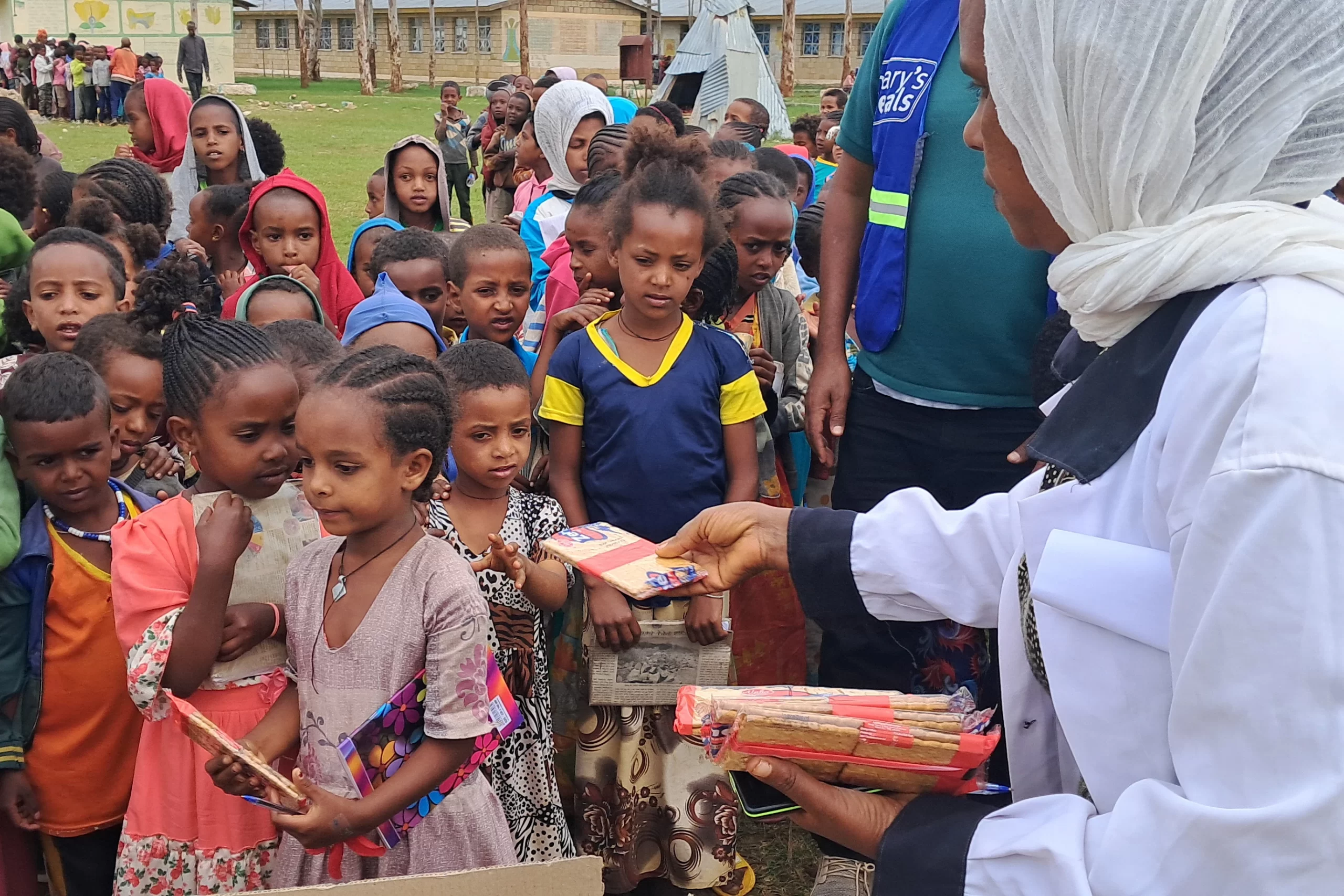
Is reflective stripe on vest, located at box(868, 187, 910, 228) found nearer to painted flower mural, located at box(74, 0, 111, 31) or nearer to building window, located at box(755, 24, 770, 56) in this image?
painted flower mural, located at box(74, 0, 111, 31)

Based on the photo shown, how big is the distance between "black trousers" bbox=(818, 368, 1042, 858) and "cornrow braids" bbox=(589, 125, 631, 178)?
2.47 meters

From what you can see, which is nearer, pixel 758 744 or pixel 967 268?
pixel 758 744

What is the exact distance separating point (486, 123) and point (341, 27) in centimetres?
4401

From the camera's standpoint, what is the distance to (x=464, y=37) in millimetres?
48906

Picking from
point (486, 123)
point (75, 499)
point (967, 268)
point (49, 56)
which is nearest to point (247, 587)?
point (75, 499)

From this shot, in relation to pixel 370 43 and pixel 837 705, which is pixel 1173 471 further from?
pixel 370 43

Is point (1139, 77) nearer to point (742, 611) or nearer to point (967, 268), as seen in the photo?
point (967, 268)

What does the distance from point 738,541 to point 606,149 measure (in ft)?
12.7

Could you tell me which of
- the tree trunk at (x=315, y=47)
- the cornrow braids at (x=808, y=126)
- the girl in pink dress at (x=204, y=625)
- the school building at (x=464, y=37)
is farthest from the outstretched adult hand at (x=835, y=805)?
the school building at (x=464, y=37)

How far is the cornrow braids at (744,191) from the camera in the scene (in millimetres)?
4152

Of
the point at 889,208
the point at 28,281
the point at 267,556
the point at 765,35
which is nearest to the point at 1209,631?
the point at 267,556

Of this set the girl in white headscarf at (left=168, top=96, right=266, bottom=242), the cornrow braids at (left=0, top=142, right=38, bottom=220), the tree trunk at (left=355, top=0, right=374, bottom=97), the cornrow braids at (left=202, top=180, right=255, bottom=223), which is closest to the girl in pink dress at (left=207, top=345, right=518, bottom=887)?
the cornrow braids at (left=202, top=180, right=255, bottom=223)

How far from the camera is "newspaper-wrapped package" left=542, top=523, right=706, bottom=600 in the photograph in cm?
211

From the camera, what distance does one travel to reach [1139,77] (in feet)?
4.09
